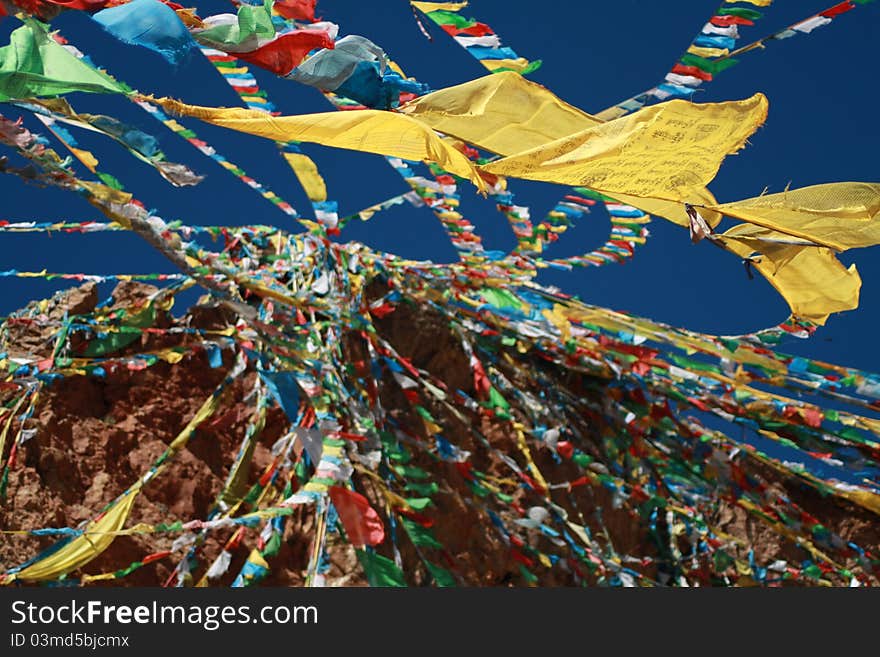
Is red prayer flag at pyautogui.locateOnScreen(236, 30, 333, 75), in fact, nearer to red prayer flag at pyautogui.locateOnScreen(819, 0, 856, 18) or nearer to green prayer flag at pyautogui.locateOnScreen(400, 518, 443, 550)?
red prayer flag at pyautogui.locateOnScreen(819, 0, 856, 18)

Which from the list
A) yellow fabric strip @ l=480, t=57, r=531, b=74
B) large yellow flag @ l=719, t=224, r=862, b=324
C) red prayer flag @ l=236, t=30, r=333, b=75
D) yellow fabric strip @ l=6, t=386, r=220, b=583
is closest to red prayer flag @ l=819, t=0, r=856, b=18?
large yellow flag @ l=719, t=224, r=862, b=324

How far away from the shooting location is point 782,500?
3.46 m

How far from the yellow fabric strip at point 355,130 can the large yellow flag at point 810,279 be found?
578 millimetres

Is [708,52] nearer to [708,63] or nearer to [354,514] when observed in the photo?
[708,63]

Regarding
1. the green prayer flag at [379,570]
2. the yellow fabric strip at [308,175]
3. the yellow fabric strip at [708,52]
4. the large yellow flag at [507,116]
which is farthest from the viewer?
the yellow fabric strip at [308,175]

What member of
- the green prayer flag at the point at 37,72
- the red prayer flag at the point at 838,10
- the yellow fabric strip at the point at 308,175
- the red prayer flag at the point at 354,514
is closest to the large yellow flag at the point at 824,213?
the red prayer flag at the point at 838,10

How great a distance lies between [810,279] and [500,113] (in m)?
0.88

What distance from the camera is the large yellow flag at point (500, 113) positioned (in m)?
1.52

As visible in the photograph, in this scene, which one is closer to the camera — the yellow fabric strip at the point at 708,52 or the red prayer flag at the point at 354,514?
the yellow fabric strip at the point at 708,52

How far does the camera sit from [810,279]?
1884 millimetres

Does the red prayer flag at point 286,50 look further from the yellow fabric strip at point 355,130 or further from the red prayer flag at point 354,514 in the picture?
the red prayer flag at point 354,514

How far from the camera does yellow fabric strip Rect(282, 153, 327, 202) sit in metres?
2.44

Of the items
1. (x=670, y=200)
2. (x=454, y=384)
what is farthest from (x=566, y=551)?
(x=670, y=200)

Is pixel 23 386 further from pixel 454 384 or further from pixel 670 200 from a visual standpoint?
pixel 670 200
